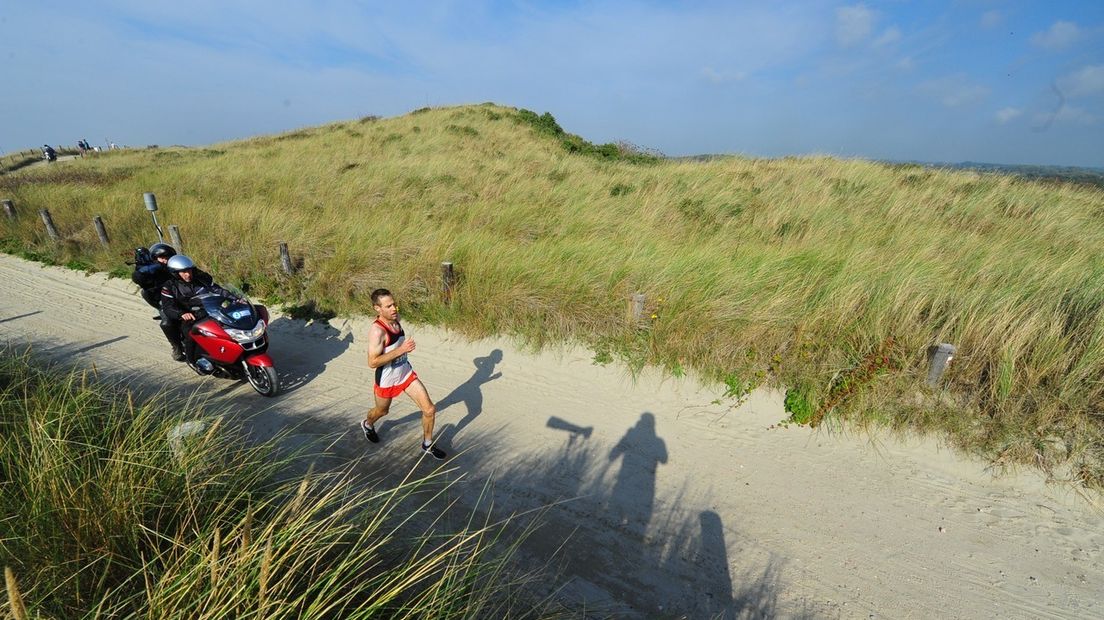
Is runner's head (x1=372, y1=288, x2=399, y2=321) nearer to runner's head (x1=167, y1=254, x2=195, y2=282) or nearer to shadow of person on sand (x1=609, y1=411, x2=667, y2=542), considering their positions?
shadow of person on sand (x1=609, y1=411, x2=667, y2=542)

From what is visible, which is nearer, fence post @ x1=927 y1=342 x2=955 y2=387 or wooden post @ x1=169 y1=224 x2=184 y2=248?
fence post @ x1=927 y1=342 x2=955 y2=387

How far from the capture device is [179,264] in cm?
506

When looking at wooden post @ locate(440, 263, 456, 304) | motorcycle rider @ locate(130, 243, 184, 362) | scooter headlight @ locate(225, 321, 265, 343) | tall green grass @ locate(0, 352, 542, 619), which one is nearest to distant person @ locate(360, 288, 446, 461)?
tall green grass @ locate(0, 352, 542, 619)

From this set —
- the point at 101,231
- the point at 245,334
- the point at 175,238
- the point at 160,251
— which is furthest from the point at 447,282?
the point at 101,231

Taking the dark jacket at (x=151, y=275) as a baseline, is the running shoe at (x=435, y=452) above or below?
below

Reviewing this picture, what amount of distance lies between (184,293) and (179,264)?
377 millimetres

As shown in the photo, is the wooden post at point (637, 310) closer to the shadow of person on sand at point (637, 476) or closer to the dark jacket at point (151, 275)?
the shadow of person on sand at point (637, 476)

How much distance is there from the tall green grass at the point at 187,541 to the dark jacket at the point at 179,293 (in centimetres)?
204

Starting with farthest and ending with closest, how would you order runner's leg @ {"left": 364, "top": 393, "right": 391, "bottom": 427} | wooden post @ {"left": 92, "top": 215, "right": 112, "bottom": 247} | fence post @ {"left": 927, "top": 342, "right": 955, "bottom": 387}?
wooden post @ {"left": 92, "top": 215, "right": 112, "bottom": 247}, fence post @ {"left": 927, "top": 342, "right": 955, "bottom": 387}, runner's leg @ {"left": 364, "top": 393, "right": 391, "bottom": 427}

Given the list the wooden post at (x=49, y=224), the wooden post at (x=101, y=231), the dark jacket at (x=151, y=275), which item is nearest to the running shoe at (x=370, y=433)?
the dark jacket at (x=151, y=275)

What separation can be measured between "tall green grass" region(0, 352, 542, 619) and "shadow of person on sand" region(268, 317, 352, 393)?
2.33m

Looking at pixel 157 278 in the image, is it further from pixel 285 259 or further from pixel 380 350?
pixel 380 350

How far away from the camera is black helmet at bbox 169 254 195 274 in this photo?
505 cm

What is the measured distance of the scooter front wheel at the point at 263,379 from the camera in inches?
197
